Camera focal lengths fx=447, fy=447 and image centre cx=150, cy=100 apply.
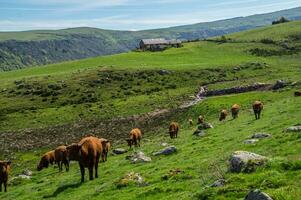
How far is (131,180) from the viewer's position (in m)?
25.2

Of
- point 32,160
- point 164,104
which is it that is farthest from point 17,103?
point 32,160

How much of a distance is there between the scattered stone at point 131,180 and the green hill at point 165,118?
11 centimetres

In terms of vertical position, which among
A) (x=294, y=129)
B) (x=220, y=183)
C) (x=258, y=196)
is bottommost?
(x=294, y=129)

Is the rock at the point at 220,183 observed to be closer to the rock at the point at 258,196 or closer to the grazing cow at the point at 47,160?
the rock at the point at 258,196

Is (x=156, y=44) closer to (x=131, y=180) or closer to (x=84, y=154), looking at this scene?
(x=84, y=154)

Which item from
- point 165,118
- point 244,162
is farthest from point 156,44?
point 244,162

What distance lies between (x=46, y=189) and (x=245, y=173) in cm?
1591

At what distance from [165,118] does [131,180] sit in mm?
44692

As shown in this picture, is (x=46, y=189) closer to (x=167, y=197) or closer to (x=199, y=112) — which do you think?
(x=167, y=197)

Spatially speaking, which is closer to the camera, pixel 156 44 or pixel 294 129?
pixel 294 129

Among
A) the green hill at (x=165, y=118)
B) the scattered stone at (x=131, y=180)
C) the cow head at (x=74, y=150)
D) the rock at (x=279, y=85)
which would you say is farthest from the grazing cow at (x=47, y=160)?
the rock at (x=279, y=85)

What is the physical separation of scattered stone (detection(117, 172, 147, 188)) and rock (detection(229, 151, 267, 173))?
19.4 feet

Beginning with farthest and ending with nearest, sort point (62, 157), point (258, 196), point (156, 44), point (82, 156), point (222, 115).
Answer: point (156, 44), point (222, 115), point (62, 157), point (82, 156), point (258, 196)

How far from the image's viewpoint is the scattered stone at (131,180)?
24820mm
